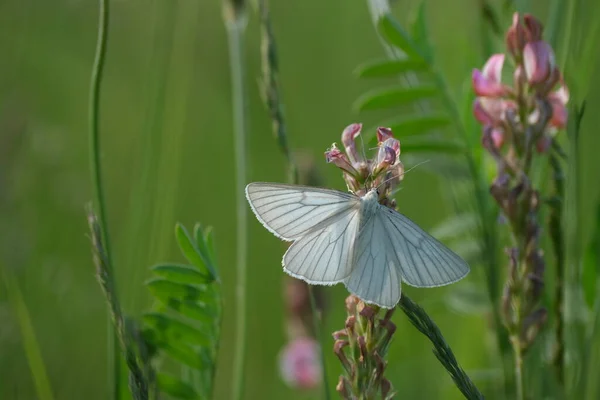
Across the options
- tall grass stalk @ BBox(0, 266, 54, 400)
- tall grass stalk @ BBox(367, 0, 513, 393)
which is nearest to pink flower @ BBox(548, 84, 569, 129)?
tall grass stalk @ BBox(367, 0, 513, 393)

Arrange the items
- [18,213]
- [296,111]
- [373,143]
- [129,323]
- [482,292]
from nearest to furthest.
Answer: [129,323] < [373,143] < [482,292] < [18,213] < [296,111]

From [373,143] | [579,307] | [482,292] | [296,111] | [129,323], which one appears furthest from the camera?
[296,111]

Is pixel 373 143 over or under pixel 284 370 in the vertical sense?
over

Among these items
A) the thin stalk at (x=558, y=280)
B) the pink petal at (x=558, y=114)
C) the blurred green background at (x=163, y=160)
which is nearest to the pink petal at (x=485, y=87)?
the pink petal at (x=558, y=114)

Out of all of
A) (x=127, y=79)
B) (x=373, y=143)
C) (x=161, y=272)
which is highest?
(x=127, y=79)

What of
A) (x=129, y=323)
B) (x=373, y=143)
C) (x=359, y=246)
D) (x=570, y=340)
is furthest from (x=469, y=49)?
(x=129, y=323)

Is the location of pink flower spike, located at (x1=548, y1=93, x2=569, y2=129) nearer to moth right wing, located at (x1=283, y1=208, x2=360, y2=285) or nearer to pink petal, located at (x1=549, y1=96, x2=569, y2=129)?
pink petal, located at (x1=549, y1=96, x2=569, y2=129)

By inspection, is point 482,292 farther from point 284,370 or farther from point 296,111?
point 296,111

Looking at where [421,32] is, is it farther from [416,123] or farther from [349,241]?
[349,241]
